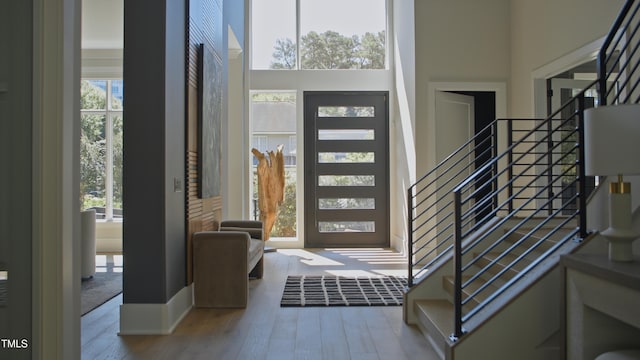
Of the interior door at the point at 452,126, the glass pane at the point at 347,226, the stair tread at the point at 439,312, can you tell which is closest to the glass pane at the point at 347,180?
the glass pane at the point at 347,226

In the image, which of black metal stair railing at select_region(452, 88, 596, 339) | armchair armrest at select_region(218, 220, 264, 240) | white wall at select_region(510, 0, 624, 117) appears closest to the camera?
black metal stair railing at select_region(452, 88, 596, 339)

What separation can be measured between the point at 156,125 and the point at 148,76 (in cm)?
34

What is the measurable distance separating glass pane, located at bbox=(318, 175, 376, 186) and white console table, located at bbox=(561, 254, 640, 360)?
5268 millimetres

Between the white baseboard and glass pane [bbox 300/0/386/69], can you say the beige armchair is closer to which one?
the white baseboard

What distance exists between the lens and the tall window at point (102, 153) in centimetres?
724

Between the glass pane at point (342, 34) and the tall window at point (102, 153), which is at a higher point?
the glass pane at point (342, 34)

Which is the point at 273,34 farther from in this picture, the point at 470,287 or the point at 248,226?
the point at 470,287

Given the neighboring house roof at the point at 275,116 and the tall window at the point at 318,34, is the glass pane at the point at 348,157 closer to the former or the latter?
the neighboring house roof at the point at 275,116

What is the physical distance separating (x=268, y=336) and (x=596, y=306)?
1.98m

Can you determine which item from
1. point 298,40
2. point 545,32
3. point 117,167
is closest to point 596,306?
point 545,32

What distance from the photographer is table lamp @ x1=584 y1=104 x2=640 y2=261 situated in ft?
6.10

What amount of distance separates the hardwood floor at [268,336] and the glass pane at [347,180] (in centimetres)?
327

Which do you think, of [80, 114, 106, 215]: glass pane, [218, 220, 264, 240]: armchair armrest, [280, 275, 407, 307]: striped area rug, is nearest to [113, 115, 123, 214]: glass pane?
[80, 114, 106, 215]: glass pane

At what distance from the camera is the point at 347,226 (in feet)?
24.6
